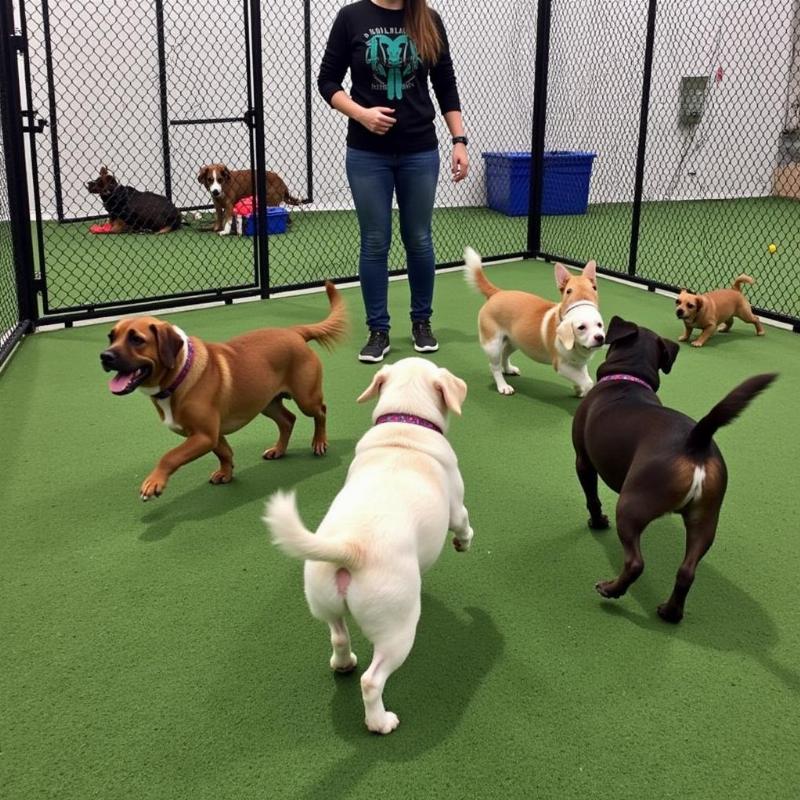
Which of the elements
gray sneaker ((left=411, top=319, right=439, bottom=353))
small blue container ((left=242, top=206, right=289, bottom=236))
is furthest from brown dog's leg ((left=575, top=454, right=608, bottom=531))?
small blue container ((left=242, top=206, right=289, bottom=236))

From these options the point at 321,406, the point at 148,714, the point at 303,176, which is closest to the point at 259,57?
the point at 321,406

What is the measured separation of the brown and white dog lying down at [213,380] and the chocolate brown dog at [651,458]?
42.7 inches

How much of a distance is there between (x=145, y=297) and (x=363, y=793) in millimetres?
4538

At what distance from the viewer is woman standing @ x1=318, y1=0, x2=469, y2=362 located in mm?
3811

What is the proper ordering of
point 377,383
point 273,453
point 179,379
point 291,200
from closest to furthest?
point 377,383 < point 179,379 < point 273,453 < point 291,200

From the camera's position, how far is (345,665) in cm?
182

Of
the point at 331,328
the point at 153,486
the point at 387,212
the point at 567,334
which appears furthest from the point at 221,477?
the point at 387,212

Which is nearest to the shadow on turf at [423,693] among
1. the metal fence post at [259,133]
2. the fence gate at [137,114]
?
the metal fence post at [259,133]

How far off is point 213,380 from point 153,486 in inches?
15.5

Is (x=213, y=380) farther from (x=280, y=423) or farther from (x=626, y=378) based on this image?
(x=626, y=378)

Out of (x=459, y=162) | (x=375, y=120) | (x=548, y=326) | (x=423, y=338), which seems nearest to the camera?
(x=548, y=326)

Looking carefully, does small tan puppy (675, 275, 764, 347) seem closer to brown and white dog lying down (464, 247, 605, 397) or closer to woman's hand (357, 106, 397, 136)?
brown and white dog lying down (464, 247, 605, 397)

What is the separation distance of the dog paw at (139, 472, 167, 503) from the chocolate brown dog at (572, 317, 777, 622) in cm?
130

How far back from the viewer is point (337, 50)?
12.8 feet
